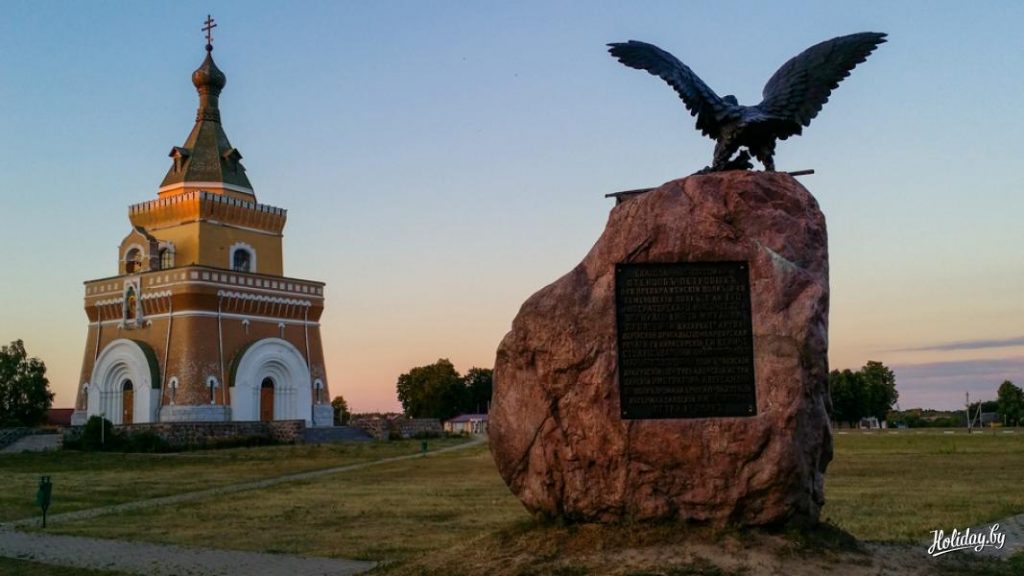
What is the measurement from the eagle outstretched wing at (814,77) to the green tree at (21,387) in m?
53.2

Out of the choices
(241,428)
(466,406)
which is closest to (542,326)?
(241,428)

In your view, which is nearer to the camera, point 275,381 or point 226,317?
point 226,317

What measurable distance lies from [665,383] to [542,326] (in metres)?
1.35

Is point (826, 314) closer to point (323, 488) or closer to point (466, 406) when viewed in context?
point (323, 488)

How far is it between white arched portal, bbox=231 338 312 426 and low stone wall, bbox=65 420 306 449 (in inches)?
88.4

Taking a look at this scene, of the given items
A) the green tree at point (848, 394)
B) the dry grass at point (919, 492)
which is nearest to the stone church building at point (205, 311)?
the dry grass at point (919, 492)

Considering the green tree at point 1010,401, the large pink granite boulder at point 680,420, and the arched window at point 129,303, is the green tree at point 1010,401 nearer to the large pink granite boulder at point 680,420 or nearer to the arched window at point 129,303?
the arched window at point 129,303

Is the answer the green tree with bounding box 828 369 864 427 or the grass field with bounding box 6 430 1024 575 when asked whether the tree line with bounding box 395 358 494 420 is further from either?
the grass field with bounding box 6 430 1024 575

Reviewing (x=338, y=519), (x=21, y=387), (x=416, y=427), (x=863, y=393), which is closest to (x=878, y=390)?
(x=863, y=393)

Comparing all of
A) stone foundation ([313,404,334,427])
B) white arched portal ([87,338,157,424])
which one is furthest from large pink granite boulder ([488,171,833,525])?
stone foundation ([313,404,334,427])

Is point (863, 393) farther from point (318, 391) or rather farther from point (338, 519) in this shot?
point (338, 519)

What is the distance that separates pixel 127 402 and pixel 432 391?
38883 millimetres

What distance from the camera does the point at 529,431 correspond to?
9375mm

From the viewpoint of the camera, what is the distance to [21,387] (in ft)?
177
